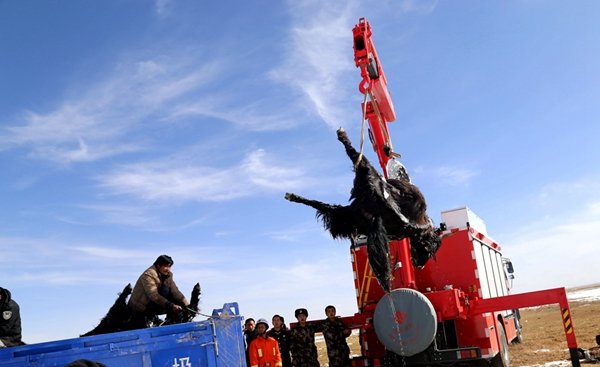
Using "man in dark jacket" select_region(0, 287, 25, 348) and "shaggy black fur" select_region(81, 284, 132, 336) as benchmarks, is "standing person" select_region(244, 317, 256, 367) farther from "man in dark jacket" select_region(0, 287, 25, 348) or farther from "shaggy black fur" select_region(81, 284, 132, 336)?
"man in dark jacket" select_region(0, 287, 25, 348)

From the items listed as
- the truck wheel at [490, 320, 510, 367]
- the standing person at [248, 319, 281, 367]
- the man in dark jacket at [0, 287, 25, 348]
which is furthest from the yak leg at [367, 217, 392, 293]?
the truck wheel at [490, 320, 510, 367]

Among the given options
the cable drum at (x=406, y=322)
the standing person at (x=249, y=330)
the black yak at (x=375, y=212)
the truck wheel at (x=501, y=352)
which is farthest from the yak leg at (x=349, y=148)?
the truck wheel at (x=501, y=352)

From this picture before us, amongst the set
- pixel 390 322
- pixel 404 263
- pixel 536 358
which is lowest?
pixel 536 358

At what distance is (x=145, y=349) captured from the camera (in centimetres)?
512

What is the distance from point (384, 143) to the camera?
9000 millimetres

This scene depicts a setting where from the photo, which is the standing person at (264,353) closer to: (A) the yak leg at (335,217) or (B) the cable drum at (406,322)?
(B) the cable drum at (406,322)

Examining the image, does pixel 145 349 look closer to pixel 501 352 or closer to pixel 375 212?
pixel 375 212

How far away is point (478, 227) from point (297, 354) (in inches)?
171

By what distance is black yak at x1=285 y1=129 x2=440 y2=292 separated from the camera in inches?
250

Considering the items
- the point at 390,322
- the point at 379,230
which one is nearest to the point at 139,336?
the point at 379,230

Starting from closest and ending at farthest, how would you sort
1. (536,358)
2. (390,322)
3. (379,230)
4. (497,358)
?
(379,230), (390,322), (497,358), (536,358)

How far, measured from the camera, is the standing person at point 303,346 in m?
8.77

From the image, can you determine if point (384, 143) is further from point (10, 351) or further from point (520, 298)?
point (10, 351)

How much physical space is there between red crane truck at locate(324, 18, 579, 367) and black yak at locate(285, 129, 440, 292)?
1.87 feet
